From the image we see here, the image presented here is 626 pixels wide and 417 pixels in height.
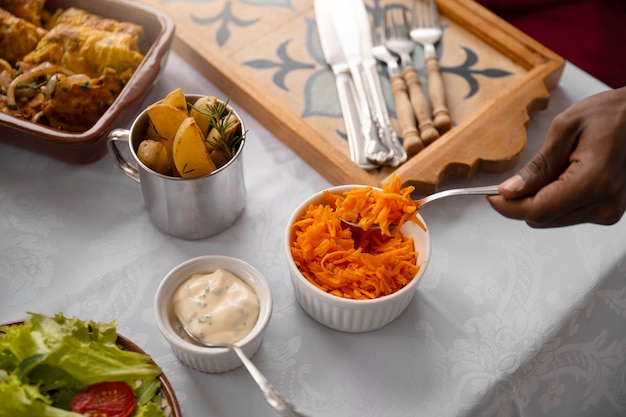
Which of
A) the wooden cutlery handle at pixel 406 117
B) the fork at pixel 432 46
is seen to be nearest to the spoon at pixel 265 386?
the wooden cutlery handle at pixel 406 117

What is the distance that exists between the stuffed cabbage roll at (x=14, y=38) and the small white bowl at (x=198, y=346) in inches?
26.8

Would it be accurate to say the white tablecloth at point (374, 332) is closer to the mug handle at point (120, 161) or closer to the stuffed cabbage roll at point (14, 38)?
the mug handle at point (120, 161)

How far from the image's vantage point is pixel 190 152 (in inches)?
42.8

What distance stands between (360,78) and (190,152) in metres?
0.52

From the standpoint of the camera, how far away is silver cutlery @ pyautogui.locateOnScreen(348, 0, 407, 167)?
1341mm

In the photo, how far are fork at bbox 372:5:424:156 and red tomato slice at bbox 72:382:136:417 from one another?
73cm

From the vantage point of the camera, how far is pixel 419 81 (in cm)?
148

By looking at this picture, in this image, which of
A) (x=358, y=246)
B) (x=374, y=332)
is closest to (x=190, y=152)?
(x=358, y=246)

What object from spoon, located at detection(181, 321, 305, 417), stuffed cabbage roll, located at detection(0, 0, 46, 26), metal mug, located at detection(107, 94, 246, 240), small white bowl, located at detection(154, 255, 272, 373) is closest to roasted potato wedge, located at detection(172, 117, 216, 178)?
metal mug, located at detection(107, 94, 246, 240)

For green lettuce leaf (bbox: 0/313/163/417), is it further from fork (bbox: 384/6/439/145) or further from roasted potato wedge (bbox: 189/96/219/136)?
fork (bbox: 384/6/439/145)

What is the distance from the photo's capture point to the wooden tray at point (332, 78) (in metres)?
1.33

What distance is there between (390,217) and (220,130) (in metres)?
0.33

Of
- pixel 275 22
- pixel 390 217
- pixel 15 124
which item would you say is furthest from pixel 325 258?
pixel 275 22

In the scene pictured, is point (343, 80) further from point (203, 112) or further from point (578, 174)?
point (578, 174)
